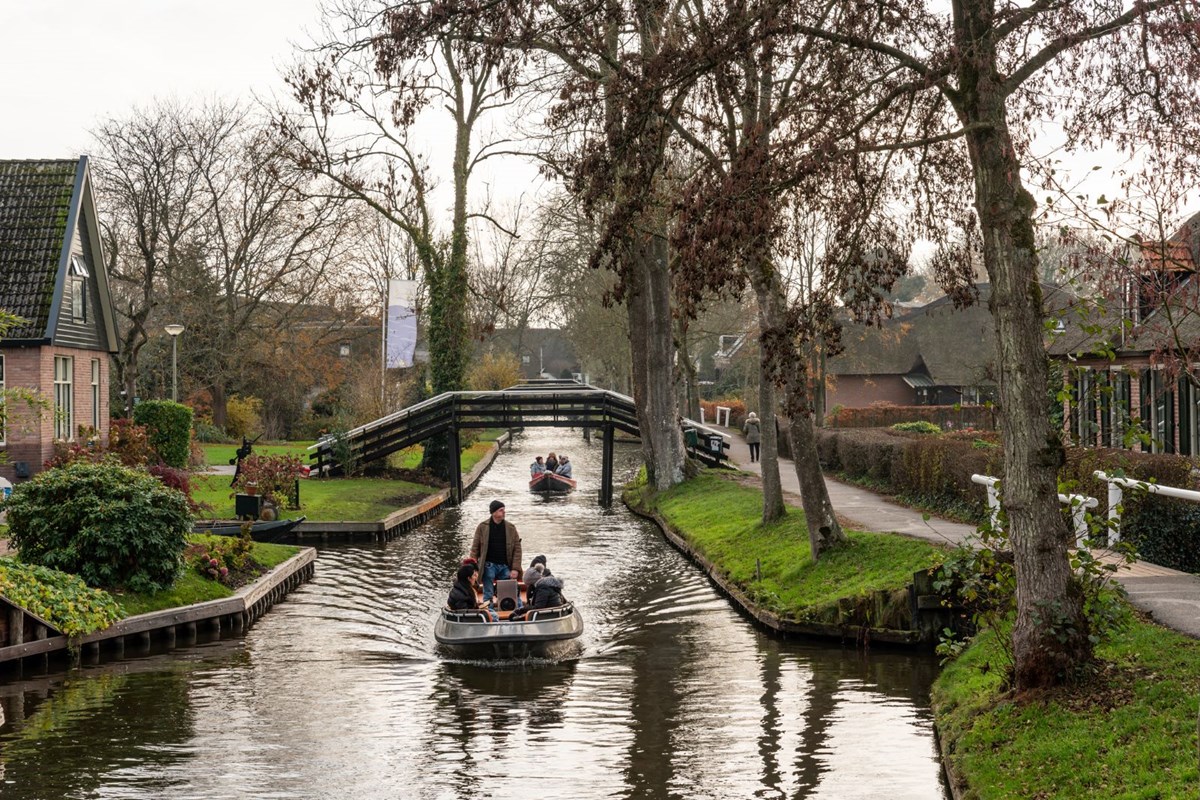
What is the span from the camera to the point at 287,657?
18984 mm

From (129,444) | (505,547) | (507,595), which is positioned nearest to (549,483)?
(129,444)

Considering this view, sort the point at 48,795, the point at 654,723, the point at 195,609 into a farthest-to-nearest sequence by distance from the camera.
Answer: the point at 195,609, the point at 654,723, the point at 48,795

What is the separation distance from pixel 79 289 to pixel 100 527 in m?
19.6

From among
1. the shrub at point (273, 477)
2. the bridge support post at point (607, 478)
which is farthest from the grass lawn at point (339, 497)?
the bridge support post at point (607, 478)

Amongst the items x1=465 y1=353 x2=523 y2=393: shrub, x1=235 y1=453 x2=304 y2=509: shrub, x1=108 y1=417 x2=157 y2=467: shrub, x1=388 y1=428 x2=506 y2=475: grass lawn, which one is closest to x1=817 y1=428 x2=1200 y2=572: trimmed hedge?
x1=388 y1=428 x2=506 y2=475: grass lawn

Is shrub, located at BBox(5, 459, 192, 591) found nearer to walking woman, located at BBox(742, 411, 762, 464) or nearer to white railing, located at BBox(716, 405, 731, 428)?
walking woman, located at BBox(742, 411, 762, 464)

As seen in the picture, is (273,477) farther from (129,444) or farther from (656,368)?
(656,368)

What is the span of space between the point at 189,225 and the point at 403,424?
16036mm

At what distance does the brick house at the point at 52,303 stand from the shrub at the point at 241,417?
18.0 m

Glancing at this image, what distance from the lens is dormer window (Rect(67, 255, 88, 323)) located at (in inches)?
1447

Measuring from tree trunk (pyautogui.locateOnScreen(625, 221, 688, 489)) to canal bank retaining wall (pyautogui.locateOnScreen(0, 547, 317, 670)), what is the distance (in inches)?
562

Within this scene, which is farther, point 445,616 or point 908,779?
point 445,616

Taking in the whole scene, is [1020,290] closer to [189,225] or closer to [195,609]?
[195,609]

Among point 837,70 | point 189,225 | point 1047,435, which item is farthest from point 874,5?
point 189,225
